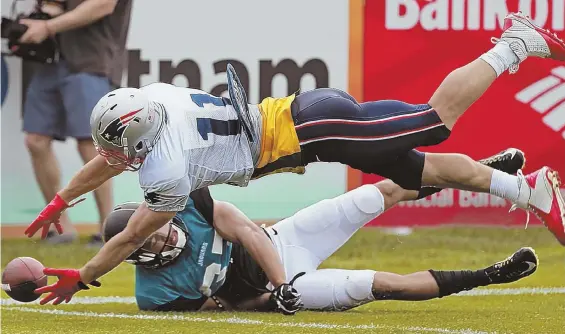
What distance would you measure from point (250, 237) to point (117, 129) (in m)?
0.85

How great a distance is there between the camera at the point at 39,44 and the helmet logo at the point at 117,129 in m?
3.15

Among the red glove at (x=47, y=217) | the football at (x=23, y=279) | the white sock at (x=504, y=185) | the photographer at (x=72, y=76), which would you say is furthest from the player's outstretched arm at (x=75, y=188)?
the photographer at (x=72, y=76)

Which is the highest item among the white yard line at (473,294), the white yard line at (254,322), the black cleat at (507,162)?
the black cleat at (507,162)

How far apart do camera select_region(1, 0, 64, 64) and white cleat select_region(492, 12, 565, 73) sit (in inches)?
132

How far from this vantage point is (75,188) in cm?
549

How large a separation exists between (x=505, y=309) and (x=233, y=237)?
1.29 metres

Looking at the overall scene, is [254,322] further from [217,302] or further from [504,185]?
[504,185]

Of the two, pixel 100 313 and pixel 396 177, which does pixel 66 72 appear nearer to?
pixel 100 313

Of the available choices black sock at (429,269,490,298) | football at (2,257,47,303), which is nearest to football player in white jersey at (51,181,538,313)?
black sock at (429,269,490,298)

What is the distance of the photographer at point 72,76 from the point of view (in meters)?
7.80

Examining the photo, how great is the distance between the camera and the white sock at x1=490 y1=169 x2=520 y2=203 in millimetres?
5406

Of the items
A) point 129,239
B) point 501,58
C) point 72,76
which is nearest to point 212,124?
point 129,239

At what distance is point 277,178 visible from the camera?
8.01 m

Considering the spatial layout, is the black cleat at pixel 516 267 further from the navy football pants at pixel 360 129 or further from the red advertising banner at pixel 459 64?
the red advertising banner at pixel 459 64
